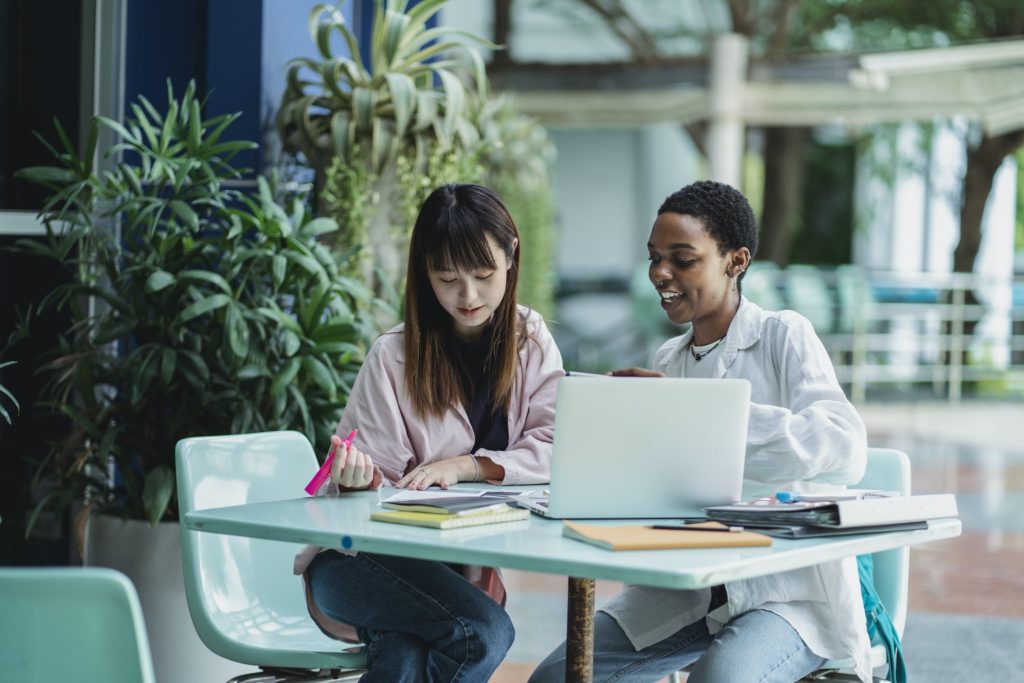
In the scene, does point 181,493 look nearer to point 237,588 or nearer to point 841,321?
point 237,588

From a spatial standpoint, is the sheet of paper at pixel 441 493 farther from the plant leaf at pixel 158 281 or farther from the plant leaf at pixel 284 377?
the plant leaf at pixel 158 281

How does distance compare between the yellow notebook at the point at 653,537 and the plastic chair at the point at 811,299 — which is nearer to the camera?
the yellow notebook at the point at 653,537

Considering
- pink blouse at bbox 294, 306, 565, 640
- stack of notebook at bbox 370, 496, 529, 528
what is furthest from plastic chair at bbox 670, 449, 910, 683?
stack of notebook at bbox 370, 496, 529, 528

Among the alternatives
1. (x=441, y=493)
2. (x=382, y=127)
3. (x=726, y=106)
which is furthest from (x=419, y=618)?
(x=726, y=106)

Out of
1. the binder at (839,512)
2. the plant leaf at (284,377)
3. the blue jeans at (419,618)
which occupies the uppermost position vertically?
the plant leaf at (284,377)

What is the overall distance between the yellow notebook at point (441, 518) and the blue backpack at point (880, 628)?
707 millimetres

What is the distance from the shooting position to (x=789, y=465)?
194 cm

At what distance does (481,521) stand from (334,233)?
2.39 meters

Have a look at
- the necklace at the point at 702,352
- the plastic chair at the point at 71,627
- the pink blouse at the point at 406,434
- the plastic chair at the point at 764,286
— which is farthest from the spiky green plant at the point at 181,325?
the plastic chair at the point at 764,286

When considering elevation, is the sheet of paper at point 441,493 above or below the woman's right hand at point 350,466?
below

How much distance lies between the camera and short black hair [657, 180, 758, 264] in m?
2.14

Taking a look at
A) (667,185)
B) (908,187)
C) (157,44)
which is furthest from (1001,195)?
(157,44)

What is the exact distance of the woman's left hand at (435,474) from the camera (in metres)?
2.09

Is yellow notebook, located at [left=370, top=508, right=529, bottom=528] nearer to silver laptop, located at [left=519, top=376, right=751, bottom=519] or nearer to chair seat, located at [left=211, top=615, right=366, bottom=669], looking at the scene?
silver laptop, located at [left=519, top=376, right=751, bottom=519]
